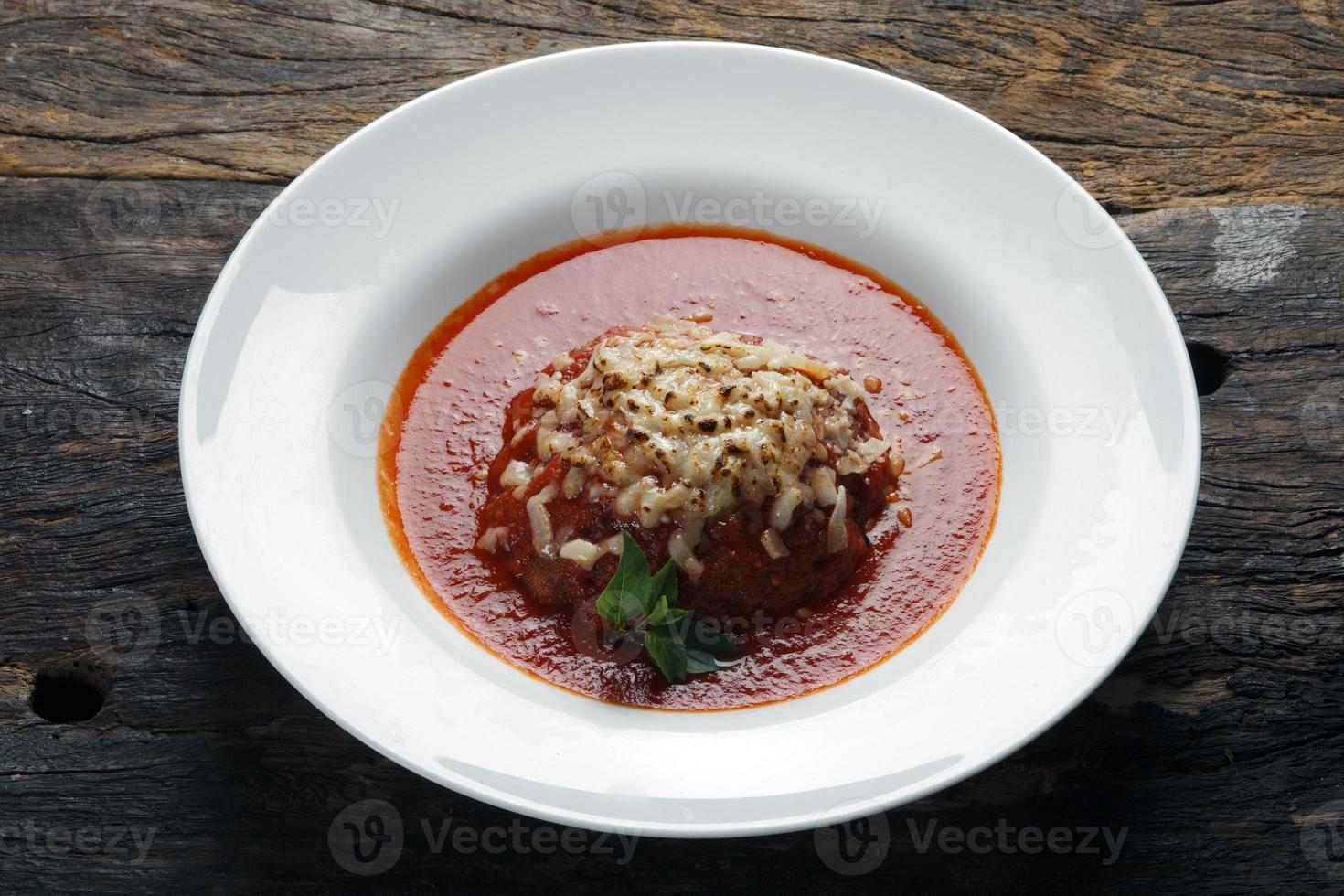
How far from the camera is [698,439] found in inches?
149

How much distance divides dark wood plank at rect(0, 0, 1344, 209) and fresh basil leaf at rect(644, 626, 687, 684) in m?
2.78

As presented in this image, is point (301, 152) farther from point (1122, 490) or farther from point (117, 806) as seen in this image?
point (1122, 490)

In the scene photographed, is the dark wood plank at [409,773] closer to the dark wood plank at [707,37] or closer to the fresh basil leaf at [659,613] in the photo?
the dark wood plank at [707,37]

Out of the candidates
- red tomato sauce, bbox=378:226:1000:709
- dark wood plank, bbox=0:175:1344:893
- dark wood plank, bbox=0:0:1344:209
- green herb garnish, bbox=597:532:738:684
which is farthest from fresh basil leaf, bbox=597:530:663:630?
dark wood plank, bbox=0:0:1344:209

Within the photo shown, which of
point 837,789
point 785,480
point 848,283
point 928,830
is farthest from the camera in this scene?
point 848,283

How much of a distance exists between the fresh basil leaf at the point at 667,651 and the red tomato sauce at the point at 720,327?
11 centimetres

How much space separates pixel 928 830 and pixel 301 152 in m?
3.80

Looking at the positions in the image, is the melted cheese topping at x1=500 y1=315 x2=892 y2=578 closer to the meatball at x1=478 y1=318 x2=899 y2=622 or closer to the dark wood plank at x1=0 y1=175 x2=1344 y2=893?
the meatball at x1=478 y1=318 x2=899 y2=622

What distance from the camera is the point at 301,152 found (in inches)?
206

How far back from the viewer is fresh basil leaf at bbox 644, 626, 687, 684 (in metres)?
3.80

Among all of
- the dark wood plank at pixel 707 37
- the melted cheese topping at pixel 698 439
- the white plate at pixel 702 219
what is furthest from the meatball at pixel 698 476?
the dark wood plank at pixel 707 37

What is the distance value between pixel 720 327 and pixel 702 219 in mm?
505

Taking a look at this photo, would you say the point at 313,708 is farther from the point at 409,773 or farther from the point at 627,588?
the point at 627,588

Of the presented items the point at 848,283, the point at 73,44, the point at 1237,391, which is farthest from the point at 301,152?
the point at 1237,391
